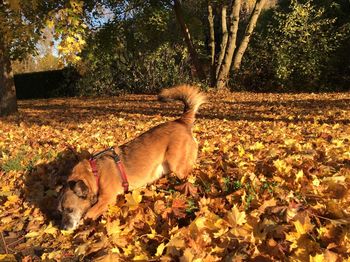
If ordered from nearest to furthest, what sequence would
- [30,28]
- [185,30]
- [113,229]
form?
[113,229]
[30,28]
[185,30]

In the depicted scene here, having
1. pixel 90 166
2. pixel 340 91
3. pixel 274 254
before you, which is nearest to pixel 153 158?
pixel 90 166

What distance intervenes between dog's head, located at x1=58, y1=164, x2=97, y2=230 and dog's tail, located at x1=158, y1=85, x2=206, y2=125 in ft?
5.46

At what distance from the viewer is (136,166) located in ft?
14.4

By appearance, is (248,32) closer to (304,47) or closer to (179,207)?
(304,47)

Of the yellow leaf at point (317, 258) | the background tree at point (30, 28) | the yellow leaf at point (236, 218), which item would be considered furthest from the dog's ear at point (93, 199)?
the background tree at point (30, 28)

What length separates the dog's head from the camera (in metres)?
3.69

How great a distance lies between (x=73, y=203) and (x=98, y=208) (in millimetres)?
268

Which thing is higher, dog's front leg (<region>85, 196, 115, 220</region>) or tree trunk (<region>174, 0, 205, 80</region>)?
tree trunk (<region>174, 0, 205, 80</region>)

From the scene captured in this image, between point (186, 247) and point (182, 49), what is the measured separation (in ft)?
67.5

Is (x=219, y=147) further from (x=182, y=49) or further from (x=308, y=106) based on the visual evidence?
(x=182, y=49)

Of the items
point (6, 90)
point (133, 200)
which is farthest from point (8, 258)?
point (6, 90)

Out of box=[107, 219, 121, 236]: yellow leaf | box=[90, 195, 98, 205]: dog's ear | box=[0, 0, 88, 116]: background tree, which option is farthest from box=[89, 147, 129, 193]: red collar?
box=[0, 0, 88, 116]: background tree

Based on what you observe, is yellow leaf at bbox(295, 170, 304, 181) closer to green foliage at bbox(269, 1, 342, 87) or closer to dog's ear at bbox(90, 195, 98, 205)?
dog's ear at bbox(90, 195, 98, 205)

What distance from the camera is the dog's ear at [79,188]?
144 inches
